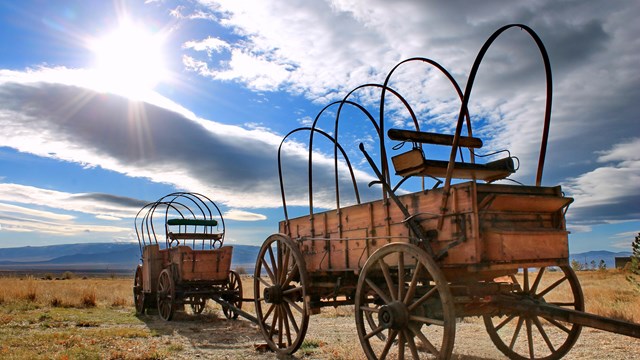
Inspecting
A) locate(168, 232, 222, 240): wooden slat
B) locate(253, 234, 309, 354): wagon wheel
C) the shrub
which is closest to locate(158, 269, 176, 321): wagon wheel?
locate(168, 232, 222, 240): wooden slat

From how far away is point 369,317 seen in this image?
27.7 ft

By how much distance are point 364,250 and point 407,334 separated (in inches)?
57.8

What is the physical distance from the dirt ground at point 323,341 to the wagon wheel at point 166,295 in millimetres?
388

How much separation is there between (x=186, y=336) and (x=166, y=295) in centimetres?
336

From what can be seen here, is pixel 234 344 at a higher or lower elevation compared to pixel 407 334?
lower

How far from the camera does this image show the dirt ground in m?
7.30

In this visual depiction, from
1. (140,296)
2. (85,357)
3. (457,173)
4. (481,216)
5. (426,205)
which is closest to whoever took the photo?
(481,216)

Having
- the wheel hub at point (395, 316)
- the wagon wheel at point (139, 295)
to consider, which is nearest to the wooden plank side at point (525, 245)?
the wheel hub at point (395, 316)

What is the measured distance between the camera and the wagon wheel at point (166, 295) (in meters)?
12.5

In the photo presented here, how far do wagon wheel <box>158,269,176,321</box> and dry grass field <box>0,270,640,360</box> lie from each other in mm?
299

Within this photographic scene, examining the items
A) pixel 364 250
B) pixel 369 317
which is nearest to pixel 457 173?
pixel 364 250

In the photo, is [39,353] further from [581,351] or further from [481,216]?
[581,351]

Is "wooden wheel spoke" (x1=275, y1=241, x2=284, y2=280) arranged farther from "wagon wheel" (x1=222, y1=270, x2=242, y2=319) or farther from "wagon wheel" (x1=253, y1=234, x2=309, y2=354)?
"wagon wheel" (x1=222, y1=270, x2=242, y2=319)

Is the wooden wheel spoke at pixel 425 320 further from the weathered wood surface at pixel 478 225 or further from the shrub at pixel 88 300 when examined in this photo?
the shrub at pixel 88 300
